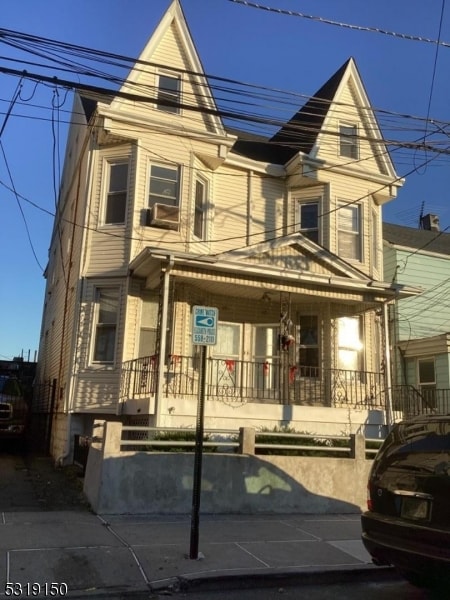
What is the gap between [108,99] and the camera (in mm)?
14234

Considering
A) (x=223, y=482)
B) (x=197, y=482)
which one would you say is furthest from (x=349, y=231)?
(x=197, y=482)

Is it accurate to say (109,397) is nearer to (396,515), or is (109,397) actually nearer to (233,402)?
(233,402)

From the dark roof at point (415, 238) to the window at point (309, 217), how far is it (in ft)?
16.7

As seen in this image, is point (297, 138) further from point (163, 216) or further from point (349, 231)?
point (163, 216)

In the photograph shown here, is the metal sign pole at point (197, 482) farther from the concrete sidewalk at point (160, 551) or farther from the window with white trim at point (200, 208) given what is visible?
the window with white trim at point (200, 208)

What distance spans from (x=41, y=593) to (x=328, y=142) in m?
13.7

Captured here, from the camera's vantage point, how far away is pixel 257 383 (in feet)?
43.2

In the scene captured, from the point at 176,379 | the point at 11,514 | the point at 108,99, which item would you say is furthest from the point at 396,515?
the point at 108,99

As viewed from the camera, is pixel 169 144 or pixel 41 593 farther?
pixel 169 144

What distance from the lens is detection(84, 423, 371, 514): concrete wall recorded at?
8375 mm

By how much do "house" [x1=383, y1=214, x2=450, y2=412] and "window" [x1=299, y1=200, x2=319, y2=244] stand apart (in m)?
4.63

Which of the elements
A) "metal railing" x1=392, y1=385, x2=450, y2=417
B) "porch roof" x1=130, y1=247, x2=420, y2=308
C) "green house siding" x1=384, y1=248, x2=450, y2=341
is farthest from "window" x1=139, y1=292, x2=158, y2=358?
"green house siding" x1=384, y1=248, x2=450, y2=341

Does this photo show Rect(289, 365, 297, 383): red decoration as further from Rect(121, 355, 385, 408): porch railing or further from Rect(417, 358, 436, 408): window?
Rect(417, 358, 436, 408): window

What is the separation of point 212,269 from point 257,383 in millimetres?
3131
